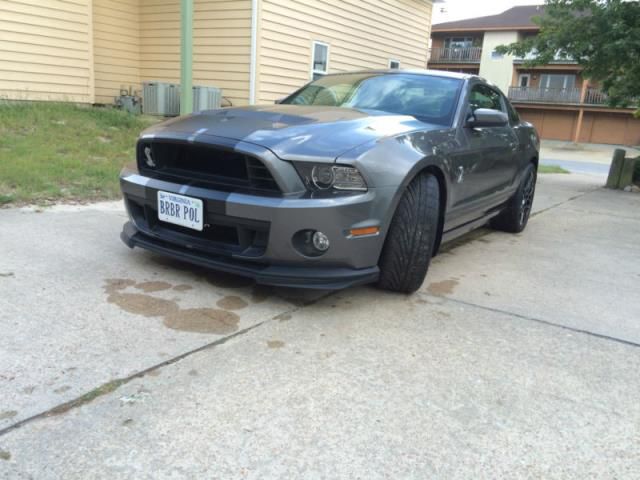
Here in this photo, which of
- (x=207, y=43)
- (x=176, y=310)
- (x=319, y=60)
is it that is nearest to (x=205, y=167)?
(x=176, y=310)

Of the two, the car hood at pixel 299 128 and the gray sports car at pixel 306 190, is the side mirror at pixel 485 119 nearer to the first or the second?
the gray sports car at pixel 306 190

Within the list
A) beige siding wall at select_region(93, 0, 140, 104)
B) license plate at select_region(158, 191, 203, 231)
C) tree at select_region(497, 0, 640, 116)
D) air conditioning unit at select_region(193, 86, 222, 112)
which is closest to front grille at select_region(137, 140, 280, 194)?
license plate at select_region(158, 191, 203, 231)

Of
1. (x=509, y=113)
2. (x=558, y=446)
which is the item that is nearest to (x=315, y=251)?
(x=558, y=446)

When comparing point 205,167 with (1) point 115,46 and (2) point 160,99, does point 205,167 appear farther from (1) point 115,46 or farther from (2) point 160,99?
(1) point 115,46

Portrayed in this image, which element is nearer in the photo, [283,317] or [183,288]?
[283,317]

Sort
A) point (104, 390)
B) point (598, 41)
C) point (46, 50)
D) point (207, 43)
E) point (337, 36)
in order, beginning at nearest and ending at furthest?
point (104, 390), point (46, 50), point (598, 41), point (207, 43), point (337, 36)

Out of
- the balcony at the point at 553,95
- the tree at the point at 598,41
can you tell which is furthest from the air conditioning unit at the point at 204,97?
the balcony at the point at 553,95

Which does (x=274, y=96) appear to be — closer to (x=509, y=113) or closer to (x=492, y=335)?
(x=509, y=113)

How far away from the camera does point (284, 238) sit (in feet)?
9.32

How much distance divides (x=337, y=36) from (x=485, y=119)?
9.76m

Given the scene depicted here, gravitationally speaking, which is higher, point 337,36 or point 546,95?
point 546,95

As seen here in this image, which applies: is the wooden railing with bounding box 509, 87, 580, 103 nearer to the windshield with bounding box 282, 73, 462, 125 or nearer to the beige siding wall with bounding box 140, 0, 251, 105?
the beige siding wall with bounding box 140, 0, 251, 105

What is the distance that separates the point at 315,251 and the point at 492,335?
104cm

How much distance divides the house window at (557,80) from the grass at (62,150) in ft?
120
